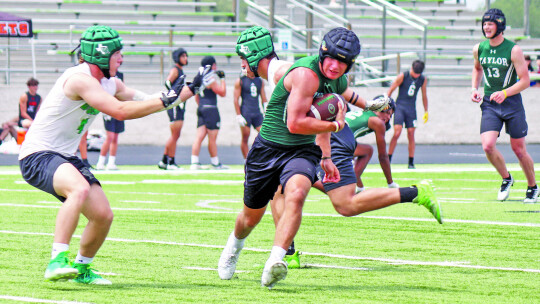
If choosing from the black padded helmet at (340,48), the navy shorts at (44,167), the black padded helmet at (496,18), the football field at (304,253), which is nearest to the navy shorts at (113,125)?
the football field at (304,253)

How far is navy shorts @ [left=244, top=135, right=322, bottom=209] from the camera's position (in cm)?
663

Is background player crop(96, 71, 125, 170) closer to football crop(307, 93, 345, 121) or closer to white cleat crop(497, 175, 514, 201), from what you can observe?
white cleat crop(497, 175, 514, 201)

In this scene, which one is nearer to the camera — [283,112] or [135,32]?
[283,112]

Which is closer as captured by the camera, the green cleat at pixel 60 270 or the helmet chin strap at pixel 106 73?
the green cleat at pixel 60 270

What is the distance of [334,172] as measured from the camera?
6.88 m

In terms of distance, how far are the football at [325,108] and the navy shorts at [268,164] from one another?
32 cm

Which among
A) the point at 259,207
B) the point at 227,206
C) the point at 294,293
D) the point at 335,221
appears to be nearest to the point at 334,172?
the point at 259,207

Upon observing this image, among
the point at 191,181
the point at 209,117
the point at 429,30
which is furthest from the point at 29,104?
the point at 429,30

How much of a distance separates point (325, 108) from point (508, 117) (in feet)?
20.4

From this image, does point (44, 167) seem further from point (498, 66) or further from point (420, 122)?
point (420, 122)

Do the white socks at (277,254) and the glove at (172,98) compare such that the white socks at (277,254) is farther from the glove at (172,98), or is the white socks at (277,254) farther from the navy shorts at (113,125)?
the navy shorts at (113,125)

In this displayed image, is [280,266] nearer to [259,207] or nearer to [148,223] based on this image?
[259,207]

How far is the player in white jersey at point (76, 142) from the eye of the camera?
20.4ft

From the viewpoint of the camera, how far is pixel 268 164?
21.8ft
